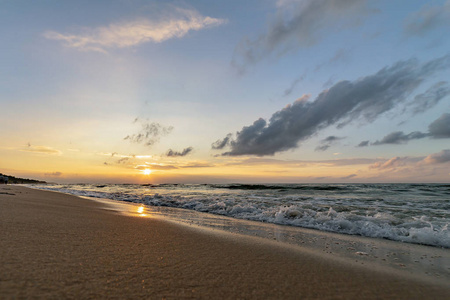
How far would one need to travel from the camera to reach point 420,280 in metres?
3.39

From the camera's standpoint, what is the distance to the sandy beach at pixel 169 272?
224 centimetres

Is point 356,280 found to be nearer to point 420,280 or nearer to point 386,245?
point 420,280

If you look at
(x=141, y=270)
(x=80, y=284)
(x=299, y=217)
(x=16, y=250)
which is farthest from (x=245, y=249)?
(x=299, y=217)

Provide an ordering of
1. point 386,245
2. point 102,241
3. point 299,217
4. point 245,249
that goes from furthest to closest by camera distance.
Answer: point 299,217 → point 386,245 → point 245,249 → point 102,241

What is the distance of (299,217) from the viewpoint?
9.44 meters

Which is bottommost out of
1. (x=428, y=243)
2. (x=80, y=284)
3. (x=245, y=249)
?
(x=428, y=243)

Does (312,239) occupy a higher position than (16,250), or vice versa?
(16,250)

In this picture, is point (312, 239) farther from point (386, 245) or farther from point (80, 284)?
point (80, 284)

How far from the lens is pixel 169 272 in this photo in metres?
2.80

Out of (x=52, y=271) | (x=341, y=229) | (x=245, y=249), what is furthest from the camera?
(x=341, y=229)

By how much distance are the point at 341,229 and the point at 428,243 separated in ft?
7.26

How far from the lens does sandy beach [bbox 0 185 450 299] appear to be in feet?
7.35

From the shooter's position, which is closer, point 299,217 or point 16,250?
point 16,250

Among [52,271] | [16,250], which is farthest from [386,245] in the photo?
[16,250]
